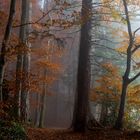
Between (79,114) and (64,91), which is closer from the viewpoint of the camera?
(79,114)

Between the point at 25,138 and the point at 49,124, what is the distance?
30.7 m

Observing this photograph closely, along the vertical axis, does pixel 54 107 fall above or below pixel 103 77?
below

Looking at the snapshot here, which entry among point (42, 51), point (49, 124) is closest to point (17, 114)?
point (42, 51)

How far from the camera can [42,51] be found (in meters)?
23.1

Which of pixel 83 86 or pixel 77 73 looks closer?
pixel 83 86

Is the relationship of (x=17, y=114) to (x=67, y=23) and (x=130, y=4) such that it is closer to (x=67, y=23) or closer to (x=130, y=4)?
(x=67, y=23)

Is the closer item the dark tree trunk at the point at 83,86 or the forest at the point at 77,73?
the forest at the point at 77,73

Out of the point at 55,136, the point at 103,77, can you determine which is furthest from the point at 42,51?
the point at 55,136

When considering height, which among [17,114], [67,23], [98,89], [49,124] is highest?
[67,23]

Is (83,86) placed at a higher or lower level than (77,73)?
lower

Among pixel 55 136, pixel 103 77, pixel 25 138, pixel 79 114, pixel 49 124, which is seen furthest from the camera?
pixel 49 124

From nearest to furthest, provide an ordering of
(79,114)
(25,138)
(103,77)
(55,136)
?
(25,138)
(55,136)
(79,114)
(103,77)

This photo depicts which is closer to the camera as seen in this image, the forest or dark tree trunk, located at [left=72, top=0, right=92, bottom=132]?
the forest

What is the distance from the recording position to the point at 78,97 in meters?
14.6
